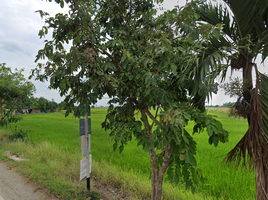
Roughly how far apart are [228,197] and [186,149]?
257 centimetres

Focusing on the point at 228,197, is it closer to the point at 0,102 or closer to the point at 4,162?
the point at 4,162

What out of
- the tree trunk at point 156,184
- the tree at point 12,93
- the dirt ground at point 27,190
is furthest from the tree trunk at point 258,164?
the tree at point 12,93

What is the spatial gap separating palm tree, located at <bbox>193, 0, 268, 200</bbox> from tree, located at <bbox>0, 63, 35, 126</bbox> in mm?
8612

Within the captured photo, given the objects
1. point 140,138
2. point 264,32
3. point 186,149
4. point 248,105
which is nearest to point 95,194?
point 140,138

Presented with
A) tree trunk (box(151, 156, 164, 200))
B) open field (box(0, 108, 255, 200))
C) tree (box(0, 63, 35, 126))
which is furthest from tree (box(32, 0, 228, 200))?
tree (box(0, 63, 35, 126))

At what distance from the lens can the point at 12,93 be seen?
780 centimetres

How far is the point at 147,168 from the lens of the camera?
4570 mm

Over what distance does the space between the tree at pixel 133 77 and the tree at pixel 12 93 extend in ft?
22.3

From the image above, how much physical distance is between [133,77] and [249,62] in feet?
4.87

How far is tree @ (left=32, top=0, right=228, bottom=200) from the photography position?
67.4 inches

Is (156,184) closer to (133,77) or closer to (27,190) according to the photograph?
(133,77)

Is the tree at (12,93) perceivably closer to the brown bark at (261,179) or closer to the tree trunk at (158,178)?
the tree trunk at (158,178)

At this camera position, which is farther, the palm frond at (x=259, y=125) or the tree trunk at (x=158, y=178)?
the tree trunk at (x=158, y=178)

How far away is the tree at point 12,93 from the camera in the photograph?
7453mm
